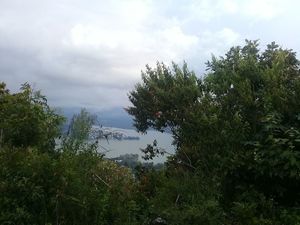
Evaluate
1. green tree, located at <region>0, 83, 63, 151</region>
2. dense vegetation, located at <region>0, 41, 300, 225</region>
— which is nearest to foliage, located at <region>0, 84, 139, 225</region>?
dense vegetation, located at <region>0, 41, 300, 225</region>

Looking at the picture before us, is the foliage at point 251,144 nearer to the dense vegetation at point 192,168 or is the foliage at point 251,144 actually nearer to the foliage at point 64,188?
the dense vegetation at point 192,168

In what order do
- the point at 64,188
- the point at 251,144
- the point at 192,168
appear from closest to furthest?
the point at 64,188 → the point at 251,144 → the point at 192,168

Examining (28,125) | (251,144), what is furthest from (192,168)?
(28,125)

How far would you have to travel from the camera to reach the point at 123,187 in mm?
5926

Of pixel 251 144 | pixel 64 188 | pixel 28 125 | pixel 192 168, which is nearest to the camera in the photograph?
pixel 64 188

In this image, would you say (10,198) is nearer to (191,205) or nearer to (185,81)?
(191,205)

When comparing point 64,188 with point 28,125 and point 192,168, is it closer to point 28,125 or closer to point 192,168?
point 28,125

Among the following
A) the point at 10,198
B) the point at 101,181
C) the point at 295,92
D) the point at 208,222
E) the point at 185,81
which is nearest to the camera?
the point at 10,198

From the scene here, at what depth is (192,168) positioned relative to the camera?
8.29 m

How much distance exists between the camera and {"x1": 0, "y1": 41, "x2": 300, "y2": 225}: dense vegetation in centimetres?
518

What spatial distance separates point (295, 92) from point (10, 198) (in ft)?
15.1

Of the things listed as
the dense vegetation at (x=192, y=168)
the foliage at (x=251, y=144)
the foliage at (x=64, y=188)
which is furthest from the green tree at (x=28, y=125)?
the foliage at (x=251, y=144)

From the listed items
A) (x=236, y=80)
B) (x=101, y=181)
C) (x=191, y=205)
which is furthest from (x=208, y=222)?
(x=236, y=80)

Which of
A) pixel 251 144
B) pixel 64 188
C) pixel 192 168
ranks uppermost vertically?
pixel 251 144
